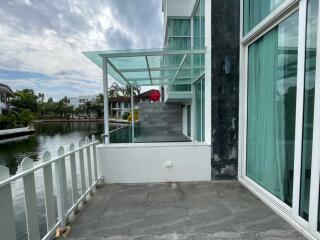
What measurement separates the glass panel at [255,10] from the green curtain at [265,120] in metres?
0.31

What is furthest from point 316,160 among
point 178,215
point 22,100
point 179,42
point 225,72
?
point 22,100

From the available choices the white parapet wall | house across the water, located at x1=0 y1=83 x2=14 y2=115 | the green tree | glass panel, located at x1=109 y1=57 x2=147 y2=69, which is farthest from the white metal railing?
the green tree

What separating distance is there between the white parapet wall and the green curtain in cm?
85

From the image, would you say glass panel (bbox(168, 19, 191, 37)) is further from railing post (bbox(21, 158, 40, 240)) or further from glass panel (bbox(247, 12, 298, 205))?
railing post (bbox(21, 158, 40, 240))

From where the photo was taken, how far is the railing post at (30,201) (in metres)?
1.67

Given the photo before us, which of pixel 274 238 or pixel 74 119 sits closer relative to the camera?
pixel 274 238

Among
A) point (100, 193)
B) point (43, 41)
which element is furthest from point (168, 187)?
point (43, 41)

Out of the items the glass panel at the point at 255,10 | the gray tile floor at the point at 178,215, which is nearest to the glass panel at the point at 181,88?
the glass panel at the point at 255,10

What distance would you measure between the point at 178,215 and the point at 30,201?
167cm

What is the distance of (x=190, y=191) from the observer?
10.8 feet

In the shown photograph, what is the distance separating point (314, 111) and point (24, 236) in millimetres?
3857

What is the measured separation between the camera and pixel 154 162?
3.70m

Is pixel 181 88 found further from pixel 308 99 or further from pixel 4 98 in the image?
pixel 4 98

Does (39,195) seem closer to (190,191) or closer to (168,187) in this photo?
(168,187)
